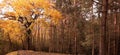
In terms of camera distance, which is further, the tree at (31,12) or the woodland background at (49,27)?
the tree at (31,12)

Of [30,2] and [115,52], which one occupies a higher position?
[30,2]

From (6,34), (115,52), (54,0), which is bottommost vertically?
(115,52)

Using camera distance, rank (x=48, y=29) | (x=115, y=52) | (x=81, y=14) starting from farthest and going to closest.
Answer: (x=48, y=29) → (x=81, y=14) → (x=115, y=52)

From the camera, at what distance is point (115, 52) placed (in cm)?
1933

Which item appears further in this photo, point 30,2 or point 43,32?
point 43,32

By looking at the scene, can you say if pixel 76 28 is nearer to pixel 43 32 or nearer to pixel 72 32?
pixel 72 32

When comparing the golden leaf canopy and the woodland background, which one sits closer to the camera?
the woodland background

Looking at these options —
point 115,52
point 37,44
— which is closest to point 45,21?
point 37,44

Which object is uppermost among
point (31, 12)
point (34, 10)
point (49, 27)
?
point (34, 10)

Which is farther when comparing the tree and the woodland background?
the tree

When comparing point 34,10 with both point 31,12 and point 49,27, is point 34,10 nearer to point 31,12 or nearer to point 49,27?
point 31,12

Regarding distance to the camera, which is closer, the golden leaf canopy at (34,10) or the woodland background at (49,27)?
the woodland background at (49,27)

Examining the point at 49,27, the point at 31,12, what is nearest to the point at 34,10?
the point at 31,12

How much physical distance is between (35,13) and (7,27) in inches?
116
